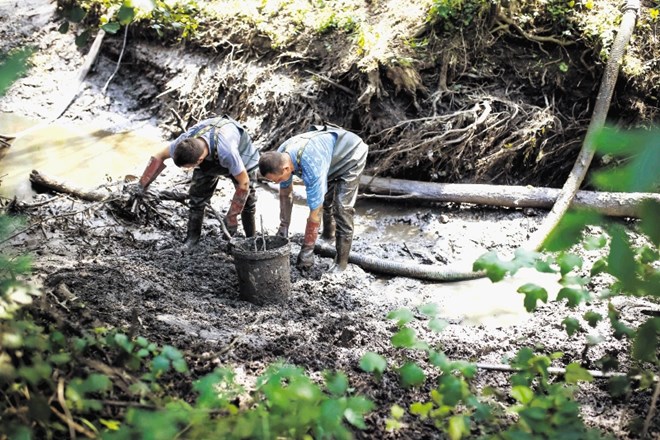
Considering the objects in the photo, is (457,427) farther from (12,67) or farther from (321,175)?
(321,175)

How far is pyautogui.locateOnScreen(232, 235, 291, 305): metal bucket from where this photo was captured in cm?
491

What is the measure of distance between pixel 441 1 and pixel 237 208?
458 centimetres

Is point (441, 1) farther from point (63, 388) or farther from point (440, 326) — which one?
point (63, 388)

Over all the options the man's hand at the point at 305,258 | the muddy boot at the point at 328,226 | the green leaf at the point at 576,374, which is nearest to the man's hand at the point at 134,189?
the man's hand at the point at 305,258

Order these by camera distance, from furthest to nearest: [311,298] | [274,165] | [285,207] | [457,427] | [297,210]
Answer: [297,210], [285,207], [311,298], [274,165], [457,427]

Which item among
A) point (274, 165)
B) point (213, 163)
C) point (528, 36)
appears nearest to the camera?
point (274, 165)

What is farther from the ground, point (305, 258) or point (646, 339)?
point (646, 339)

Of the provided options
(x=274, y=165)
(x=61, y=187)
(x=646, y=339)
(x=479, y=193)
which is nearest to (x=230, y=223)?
(x=274, y=165)

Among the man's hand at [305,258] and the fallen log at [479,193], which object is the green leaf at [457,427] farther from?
the fallen log at [479,193]

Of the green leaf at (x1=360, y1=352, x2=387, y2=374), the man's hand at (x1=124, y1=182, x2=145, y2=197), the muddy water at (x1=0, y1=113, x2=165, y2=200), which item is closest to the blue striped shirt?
the man's hand at (x1=124, y1=182, x2=145, y2=197)

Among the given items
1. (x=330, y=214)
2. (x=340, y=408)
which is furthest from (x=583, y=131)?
(x=340, y=408)

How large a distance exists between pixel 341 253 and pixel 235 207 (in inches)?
48.1

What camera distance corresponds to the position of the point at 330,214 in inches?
265

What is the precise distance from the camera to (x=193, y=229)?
6.36 m
